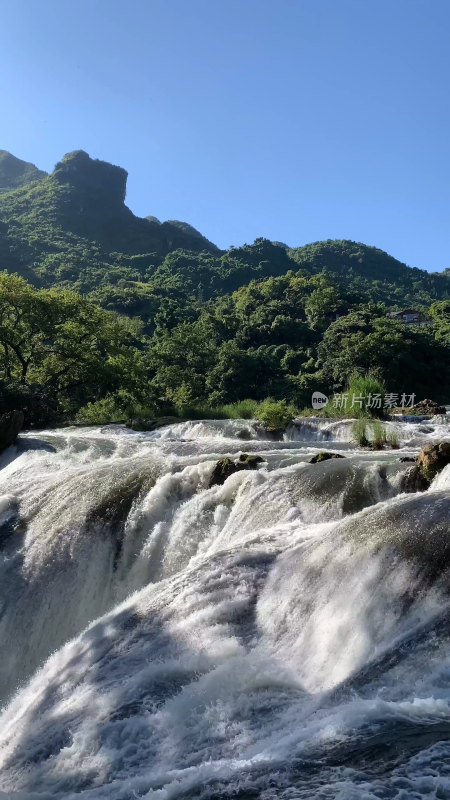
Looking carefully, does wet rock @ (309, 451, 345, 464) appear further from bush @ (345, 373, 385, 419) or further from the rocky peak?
the rocky peak

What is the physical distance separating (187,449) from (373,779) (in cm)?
988

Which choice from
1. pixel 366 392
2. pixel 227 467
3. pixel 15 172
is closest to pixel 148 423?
pixel 366 392

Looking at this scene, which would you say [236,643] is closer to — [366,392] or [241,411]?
[366,392]

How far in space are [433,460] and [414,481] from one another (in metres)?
0.32

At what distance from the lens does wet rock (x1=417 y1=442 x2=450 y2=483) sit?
6793mm

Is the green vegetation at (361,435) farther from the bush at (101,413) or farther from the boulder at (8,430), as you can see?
the bush at (101,413)

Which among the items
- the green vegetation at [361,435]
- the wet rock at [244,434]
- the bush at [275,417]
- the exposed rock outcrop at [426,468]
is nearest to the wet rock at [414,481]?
the exposed rock outcrop at [426,468]

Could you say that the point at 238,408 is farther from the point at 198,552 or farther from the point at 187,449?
the point at 198,552

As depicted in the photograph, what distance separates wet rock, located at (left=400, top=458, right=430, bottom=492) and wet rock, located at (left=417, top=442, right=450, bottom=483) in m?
0.04

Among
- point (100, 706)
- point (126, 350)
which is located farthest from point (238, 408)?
point (100, 706)

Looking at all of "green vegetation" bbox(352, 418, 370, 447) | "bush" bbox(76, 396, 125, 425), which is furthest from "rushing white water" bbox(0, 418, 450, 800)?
"bush" bbox(76, 396, 125, 425)

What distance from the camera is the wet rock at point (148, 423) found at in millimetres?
17422

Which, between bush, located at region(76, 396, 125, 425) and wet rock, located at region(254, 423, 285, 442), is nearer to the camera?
wet rock, located at region(254, 423, 285, 442)

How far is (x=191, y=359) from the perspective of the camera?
1242 inches
